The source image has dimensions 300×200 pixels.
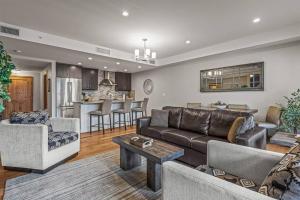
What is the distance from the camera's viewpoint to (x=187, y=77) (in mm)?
6383

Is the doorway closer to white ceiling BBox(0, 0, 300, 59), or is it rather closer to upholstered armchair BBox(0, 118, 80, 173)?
white ceiling BBox(0, 0, 300, 59)

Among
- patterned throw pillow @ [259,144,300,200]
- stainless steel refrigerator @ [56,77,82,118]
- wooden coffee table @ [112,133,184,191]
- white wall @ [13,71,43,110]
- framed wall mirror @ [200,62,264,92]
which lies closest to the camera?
patterned throw pillow @ [259,144,300,200]

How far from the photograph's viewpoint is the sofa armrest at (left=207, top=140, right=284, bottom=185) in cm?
143

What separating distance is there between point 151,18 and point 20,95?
308 inches

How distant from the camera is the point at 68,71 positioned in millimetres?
6484

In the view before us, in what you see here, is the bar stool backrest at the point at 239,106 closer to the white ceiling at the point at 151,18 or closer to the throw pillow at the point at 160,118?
the white ceiling at the point at 151,18

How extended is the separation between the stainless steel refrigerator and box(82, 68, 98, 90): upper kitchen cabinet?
0.43 m

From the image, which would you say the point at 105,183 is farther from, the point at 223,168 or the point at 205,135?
the point at 205,135

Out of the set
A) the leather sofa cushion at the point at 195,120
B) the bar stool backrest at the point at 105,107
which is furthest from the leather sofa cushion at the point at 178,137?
the bar stool backrest at the point at 105,107

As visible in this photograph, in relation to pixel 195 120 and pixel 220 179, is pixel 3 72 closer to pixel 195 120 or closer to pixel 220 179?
pixel 220 179

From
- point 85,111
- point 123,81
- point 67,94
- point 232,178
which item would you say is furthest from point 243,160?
point 123,81

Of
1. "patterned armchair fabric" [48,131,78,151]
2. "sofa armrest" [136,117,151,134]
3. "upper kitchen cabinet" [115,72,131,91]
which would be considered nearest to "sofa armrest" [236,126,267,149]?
"sofa armrest" [136,117,151,134]

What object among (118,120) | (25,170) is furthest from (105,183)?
(118,120)

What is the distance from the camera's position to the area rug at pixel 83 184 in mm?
1945
